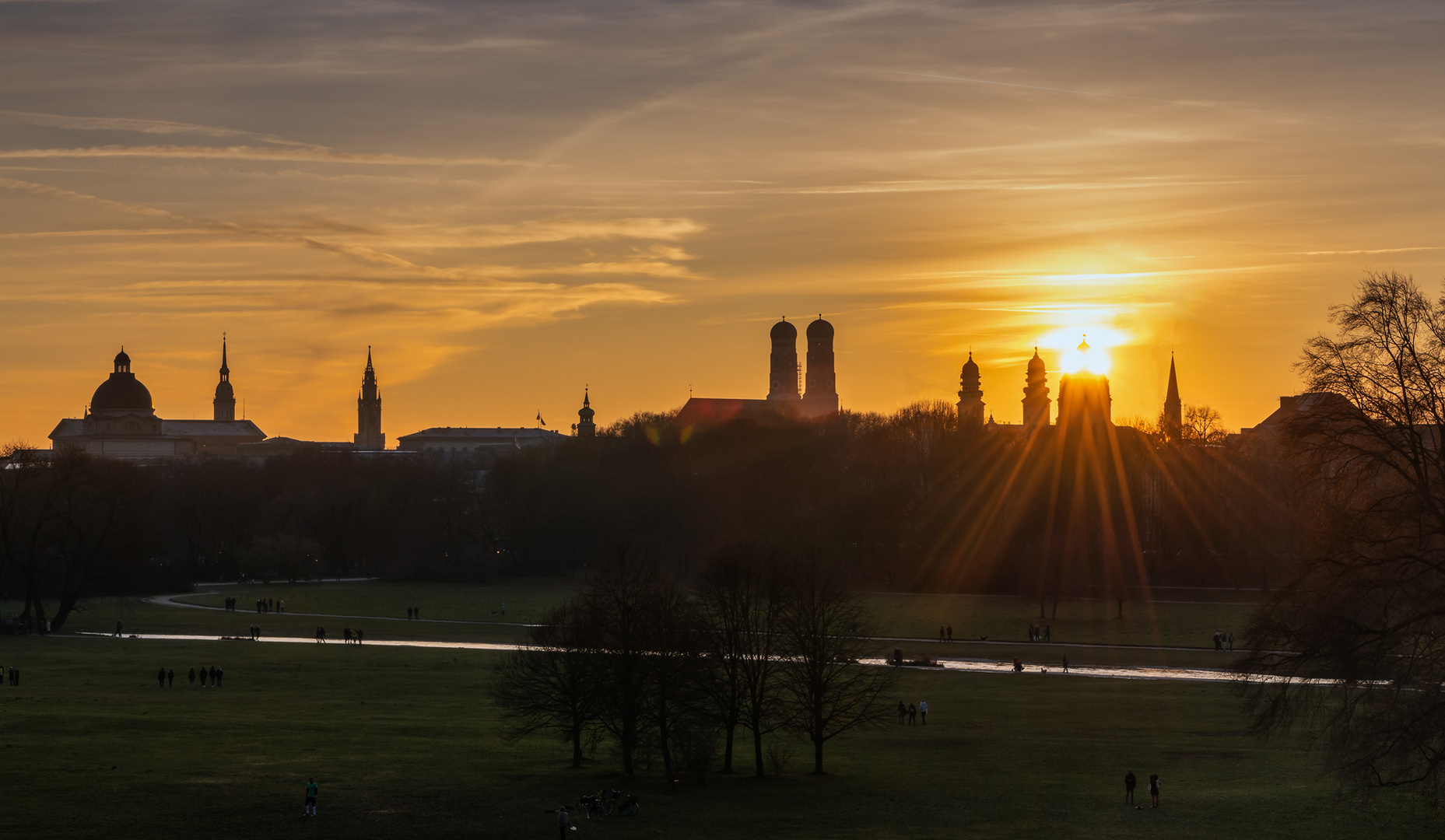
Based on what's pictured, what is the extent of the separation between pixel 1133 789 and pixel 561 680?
1480cm

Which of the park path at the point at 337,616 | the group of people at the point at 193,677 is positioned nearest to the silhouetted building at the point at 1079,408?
the park path at the point at 337,616

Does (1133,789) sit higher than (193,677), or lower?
lower

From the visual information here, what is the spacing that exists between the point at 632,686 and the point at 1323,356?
19895mm

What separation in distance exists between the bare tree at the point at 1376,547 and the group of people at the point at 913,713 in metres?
21.8

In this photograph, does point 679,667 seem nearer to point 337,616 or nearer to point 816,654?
point 816,654

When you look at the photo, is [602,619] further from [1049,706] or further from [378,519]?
[378,519]

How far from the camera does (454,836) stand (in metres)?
32.2

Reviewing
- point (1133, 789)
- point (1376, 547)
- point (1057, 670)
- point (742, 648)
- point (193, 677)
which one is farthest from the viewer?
point (1057, 670)

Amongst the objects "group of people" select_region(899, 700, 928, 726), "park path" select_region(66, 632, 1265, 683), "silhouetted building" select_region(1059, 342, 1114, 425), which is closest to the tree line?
"group of people" select_region(899, 700, 928, 726)

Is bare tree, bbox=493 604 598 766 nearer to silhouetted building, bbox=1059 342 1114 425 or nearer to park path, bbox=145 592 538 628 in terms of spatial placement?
park path, bbox=145 592 538 628

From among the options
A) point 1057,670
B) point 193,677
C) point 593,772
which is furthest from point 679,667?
point 1057,670

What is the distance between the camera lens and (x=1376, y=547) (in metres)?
26.8

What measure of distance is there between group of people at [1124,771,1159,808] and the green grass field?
16.1 inches

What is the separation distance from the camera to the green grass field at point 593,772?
32.9 metres
